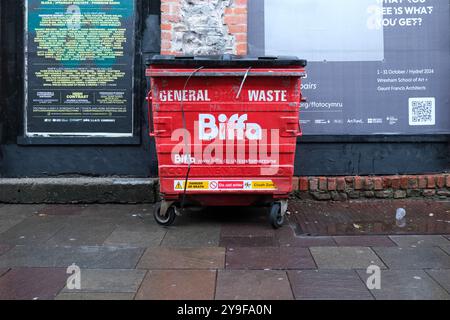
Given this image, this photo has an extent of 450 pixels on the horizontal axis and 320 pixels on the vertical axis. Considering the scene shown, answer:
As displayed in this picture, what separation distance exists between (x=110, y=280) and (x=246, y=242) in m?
1.55

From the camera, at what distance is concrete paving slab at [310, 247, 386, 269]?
4.41 m

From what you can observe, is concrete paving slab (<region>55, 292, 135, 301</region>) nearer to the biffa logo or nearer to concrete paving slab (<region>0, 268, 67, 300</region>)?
concrete paving slab (<region>0, 268, 67, 300</region>)

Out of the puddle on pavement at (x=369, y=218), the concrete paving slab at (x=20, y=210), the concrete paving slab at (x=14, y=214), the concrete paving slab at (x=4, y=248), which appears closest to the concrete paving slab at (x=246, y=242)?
the puddle on pavement at (x=369, y=218)

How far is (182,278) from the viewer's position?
4.10 meters

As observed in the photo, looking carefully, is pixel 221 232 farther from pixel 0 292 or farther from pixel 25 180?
pixel 25 180

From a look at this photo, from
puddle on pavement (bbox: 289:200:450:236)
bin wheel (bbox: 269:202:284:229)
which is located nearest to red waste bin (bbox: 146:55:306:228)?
bin wheel (bbox: 269:202:284:229)

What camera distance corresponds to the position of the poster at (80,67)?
22.6 ft

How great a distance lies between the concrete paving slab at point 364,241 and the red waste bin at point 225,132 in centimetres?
88

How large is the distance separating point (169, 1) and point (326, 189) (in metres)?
3.24

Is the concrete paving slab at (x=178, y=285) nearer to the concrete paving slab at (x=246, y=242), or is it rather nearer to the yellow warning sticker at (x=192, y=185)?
the concrete paving slab at (x=246, y=242)

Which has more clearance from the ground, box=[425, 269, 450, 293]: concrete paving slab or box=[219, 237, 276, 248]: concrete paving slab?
box=[219, 237, 276, 248]: concrete paving slab

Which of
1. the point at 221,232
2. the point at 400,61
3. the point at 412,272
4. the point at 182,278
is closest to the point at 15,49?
the point at 221,232

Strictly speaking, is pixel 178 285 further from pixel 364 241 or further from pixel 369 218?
pixel 369 218

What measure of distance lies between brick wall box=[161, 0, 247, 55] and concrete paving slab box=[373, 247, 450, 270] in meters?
3.28
